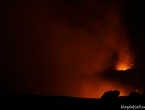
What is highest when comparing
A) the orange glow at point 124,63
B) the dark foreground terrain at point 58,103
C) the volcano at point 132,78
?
the orange glow at point 124,63

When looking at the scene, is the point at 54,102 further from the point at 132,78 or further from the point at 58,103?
the point at 132,78

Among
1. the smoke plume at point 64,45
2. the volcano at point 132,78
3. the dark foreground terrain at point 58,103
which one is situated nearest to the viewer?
the dark foreground terrain at point 58,103

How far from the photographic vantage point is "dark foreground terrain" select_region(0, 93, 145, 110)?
347cm

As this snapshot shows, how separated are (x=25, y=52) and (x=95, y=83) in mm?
3479

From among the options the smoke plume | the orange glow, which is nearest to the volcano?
the smoke plume

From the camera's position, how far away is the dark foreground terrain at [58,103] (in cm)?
347

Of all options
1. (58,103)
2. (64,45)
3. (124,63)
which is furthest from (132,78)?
(58,103)

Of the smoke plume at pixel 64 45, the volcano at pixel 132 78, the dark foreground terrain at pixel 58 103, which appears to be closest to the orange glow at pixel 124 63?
the smoke plume at pixel 64 45

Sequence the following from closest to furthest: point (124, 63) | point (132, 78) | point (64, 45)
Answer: point (132, 78)
point (64, 45)
point (124, 63)

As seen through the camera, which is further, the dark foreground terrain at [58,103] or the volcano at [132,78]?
the volcano at [132,78]

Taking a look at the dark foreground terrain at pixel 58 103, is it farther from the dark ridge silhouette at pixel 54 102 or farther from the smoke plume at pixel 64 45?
the smoke plume at pixel 64 45

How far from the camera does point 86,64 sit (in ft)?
41.5

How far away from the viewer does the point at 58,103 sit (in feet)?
11.8

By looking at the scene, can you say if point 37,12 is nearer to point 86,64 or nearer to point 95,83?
point 86,64
